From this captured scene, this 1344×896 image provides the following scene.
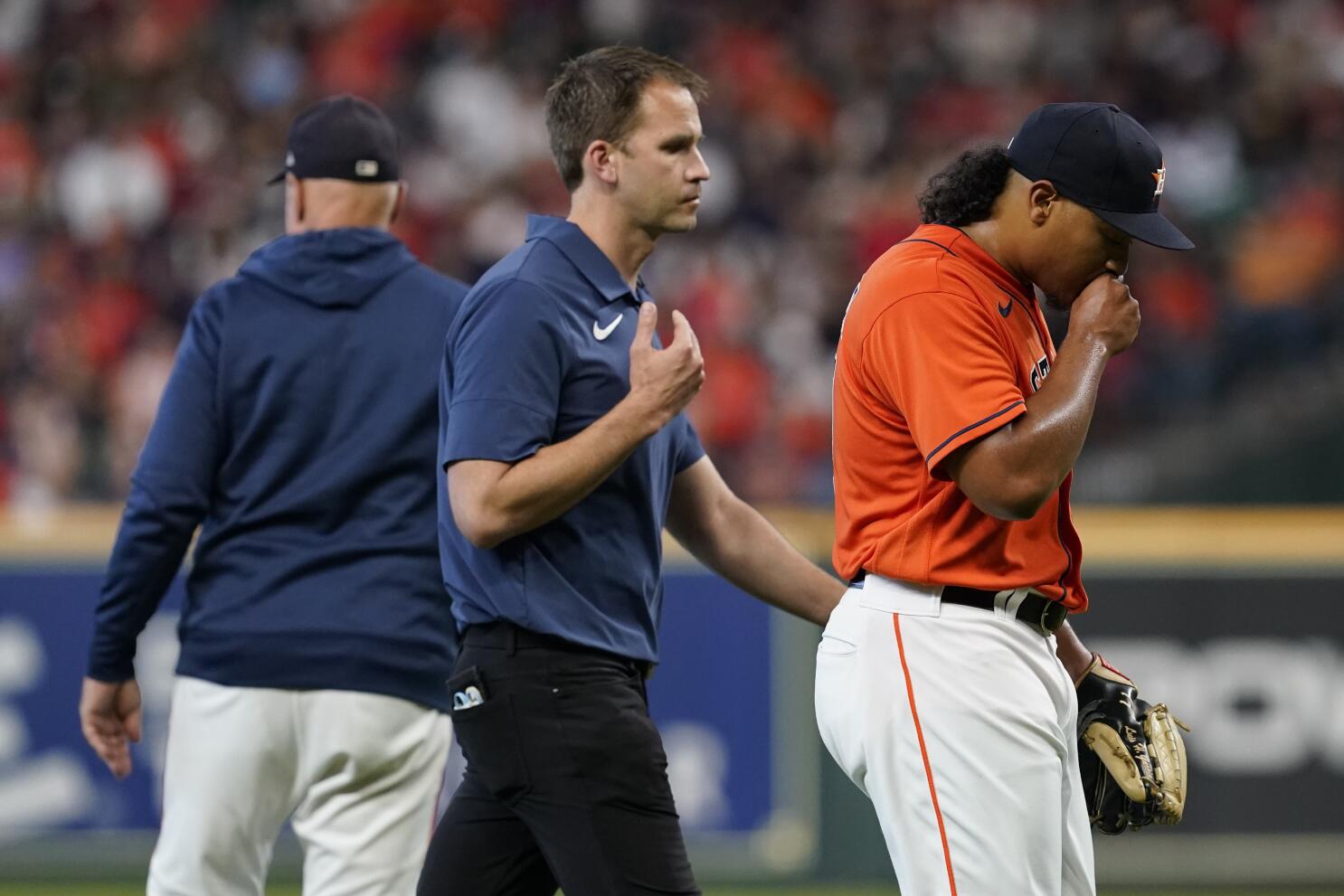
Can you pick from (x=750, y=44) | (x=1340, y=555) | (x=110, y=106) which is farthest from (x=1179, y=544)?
(x=110, y=106)

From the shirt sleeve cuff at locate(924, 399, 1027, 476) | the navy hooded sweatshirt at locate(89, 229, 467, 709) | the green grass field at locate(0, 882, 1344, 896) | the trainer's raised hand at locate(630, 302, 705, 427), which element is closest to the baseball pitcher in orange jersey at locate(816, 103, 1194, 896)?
the shirt sleeve cuff at locate(924, 399, 1027, 476)

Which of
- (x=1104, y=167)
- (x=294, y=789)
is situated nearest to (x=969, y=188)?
(x=1104, y=167)

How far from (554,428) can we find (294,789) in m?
1.22

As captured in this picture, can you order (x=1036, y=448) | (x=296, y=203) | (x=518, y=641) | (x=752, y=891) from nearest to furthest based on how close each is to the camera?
(x=1036, y=448) < (x=518, y=641) < (x=296, y=203) < (x=752, y=891)

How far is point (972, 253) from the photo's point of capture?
3.49m

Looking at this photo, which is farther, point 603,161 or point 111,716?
point 111,716

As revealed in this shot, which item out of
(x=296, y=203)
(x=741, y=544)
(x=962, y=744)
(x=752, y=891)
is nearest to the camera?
(x=962, y=744)

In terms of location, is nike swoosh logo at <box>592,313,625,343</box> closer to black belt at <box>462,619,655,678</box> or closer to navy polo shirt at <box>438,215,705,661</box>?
navy polo shirt at <box>438,215,705,661</box>

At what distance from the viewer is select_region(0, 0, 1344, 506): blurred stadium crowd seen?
37.7 ft

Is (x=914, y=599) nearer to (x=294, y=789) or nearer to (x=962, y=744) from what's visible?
(x=962, y=744)

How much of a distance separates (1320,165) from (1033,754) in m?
10.6

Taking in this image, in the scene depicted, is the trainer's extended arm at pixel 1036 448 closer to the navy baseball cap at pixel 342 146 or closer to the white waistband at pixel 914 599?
the white waistband at pixel 914 599

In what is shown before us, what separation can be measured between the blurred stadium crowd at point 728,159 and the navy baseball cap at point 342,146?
583cm

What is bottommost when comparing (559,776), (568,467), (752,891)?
(752,891)
